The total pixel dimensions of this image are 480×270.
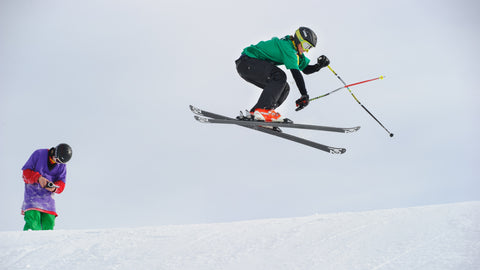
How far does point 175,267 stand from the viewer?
11.7 feet

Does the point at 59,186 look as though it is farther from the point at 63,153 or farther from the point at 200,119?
the point at 200,119

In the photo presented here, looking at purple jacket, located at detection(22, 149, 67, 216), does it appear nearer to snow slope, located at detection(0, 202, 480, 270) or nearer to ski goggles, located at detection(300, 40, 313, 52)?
snow slope, located at detection(0, 202, 480, 270)

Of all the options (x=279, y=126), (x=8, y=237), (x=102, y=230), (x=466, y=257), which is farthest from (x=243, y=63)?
(x=466, y=257)

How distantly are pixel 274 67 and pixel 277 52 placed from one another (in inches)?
8.2

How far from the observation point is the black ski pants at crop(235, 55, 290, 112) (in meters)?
6.47

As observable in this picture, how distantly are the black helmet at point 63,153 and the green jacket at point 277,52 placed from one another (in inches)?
107

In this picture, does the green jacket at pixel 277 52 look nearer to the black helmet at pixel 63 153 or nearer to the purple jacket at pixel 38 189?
the black helmet at pixel 63 153

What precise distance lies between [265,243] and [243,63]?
3.38 meters

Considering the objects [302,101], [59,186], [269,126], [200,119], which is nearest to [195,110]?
[200,119]

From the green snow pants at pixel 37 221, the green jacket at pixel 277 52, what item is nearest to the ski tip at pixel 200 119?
the green jacket at pixel 277 52

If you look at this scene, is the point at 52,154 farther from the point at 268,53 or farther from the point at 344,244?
the point at 344,244

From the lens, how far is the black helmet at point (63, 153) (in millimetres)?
5721

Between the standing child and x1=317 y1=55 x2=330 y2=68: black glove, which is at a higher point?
x1=317 y1=55 x2=330 y2=68: black glove

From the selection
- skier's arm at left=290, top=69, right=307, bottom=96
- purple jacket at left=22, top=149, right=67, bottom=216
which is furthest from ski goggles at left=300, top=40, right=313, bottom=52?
purple jacket at left=22, top=149, right=67, bottom=216
